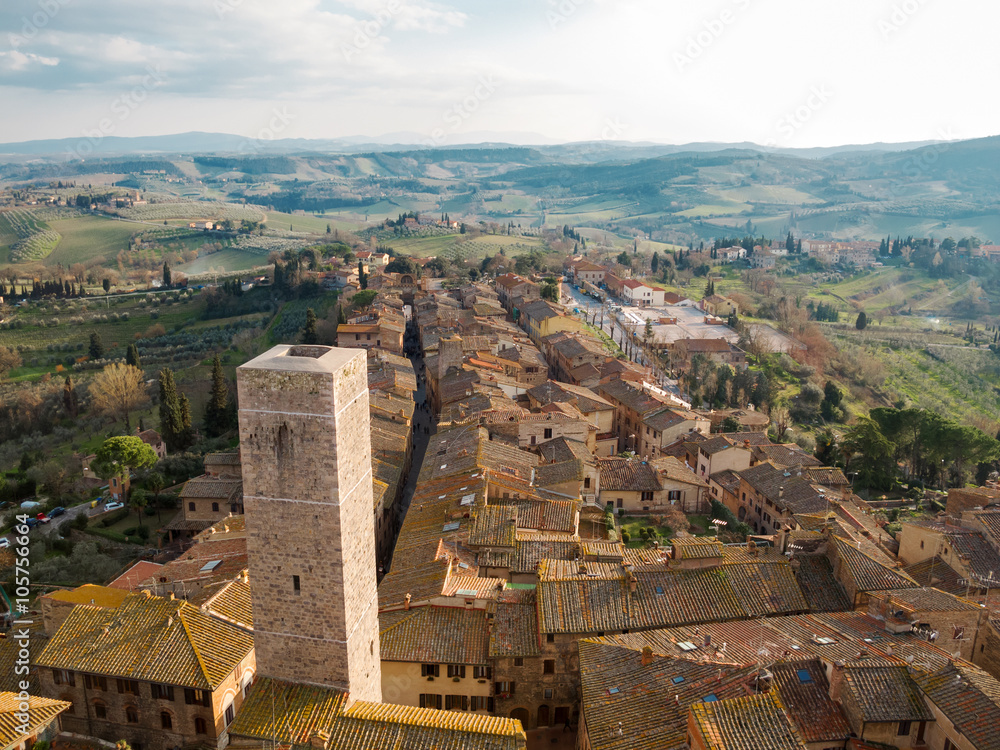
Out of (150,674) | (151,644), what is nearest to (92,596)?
(151,644)

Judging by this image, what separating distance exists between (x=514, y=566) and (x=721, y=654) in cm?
817

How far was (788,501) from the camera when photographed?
35844 mm

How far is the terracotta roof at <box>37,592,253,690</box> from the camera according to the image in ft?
62.7

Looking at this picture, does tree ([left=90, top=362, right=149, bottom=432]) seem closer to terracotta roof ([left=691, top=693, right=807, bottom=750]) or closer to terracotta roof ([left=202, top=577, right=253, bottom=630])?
terracotta roof ([left=202, top=577, right=253, bottom=630])

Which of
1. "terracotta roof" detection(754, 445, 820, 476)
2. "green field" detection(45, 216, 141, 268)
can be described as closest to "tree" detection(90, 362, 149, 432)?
"terracotta roof" detection(754, 445, 820, 476)

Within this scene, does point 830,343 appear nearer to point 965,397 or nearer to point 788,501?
point 965,397

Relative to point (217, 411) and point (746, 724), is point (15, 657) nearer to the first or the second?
point (746, 724)

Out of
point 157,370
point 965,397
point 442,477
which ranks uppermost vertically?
point 442,477

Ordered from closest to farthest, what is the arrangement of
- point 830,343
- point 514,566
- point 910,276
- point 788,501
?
1. point 514,566
2. point 788,501
3. point 830,343
4. point 910,276

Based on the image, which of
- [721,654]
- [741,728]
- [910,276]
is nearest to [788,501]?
[721,654]

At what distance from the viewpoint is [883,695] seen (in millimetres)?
17078

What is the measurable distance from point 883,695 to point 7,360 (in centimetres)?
7781

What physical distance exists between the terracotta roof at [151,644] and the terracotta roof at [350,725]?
291cm

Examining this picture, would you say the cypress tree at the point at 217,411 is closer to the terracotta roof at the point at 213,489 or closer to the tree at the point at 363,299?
the terracotta roof at the point at 213,489
